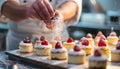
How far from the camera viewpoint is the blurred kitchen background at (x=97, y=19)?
3.66m

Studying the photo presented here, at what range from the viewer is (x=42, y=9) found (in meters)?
1.76

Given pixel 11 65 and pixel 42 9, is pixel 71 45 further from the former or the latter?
pixel 11 65

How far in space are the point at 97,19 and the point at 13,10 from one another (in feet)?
6.37

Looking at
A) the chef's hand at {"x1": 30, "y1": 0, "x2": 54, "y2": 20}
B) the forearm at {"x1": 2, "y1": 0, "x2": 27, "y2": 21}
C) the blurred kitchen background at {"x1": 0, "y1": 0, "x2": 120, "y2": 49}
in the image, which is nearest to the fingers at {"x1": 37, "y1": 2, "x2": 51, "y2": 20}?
the chef's hand at {"x1": 30, "y1": 0, "x2": 54, "y2": 20}

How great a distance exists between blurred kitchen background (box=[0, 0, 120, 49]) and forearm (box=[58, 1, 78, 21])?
125 centimetres

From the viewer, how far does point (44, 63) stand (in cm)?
177

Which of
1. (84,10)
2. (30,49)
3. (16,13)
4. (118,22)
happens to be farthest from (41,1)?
(84,10)

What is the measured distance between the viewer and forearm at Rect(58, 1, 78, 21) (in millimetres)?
2221

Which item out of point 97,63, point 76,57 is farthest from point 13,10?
point 97,63

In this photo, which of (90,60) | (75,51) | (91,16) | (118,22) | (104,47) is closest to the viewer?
(90,60)

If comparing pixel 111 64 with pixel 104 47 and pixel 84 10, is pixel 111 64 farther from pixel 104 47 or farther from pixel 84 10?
pixel 84 10

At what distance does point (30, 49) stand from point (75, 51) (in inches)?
14.6

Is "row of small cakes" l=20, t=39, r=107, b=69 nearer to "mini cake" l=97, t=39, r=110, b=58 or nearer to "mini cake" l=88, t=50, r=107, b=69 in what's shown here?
"mini cake" l=88, t=50, r=107, b=69

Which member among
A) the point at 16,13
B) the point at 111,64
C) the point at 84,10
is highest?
the point at 84,10
